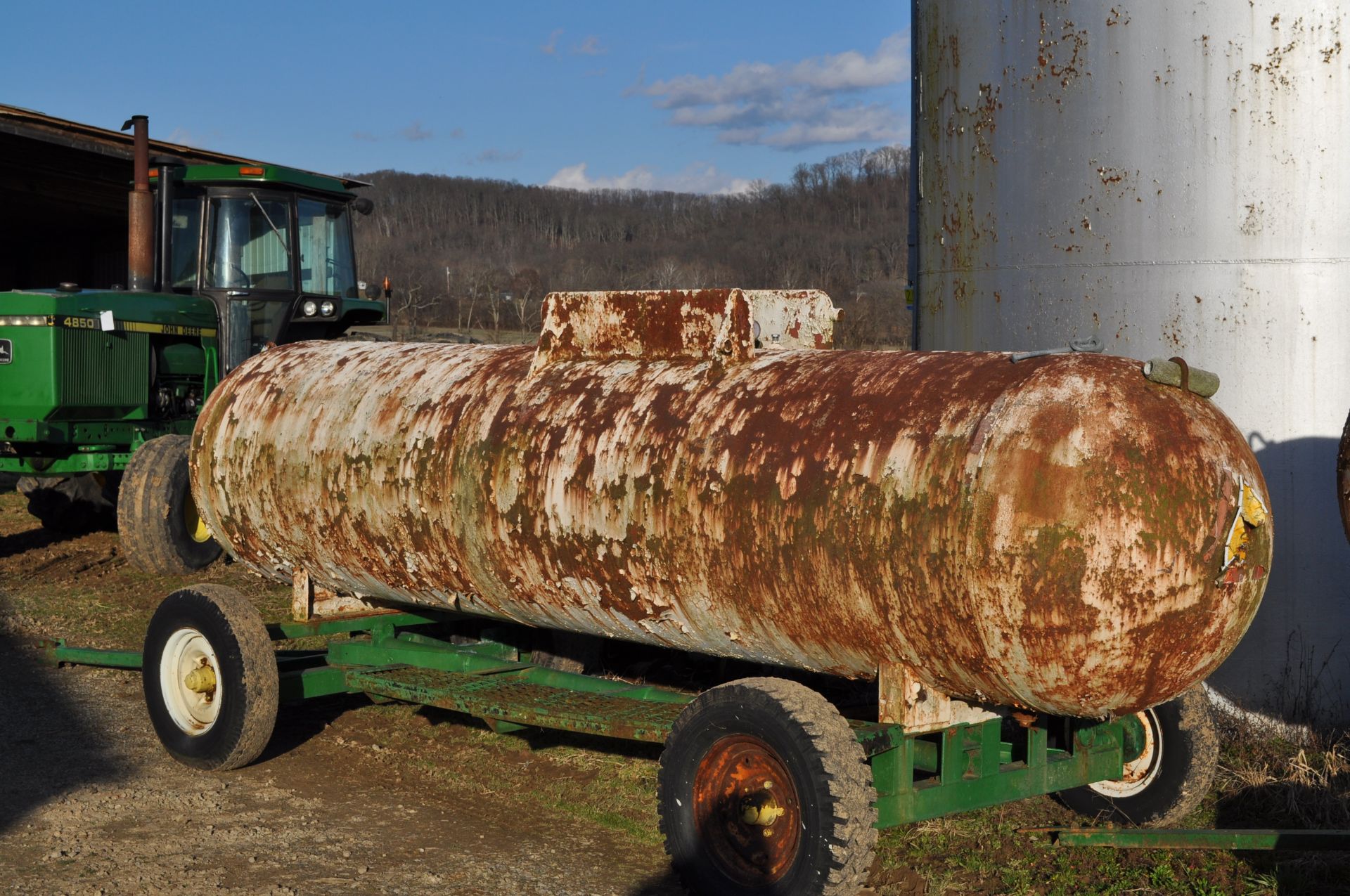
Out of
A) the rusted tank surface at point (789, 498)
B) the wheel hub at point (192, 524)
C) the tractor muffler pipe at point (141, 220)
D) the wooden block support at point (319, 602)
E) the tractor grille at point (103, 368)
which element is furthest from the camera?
the tractor muffler pipe at point (141, 220)

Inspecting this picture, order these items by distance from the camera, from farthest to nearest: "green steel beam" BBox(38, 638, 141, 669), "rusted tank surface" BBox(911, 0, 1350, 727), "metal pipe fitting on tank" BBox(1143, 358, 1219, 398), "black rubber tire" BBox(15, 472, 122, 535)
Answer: "black rubber tire" BBox(15, 472, 122, 535)
"green steel beam" BBox(38, 638, 141, 669)
"rusted tank surface" BBox(911, 0, 1350, 727)
"metal pipe fitting on tank" BBox(1143, 358, 1219, 398)

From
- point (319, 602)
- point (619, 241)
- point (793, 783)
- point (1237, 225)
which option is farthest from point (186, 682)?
point (619, 241)

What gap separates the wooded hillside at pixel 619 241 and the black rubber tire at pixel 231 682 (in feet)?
97.3

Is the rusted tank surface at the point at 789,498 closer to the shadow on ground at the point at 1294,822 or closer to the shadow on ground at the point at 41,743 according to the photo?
the shadow on ground at the point at 1294,822

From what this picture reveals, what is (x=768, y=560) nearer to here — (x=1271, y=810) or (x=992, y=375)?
(x=992, y=375)

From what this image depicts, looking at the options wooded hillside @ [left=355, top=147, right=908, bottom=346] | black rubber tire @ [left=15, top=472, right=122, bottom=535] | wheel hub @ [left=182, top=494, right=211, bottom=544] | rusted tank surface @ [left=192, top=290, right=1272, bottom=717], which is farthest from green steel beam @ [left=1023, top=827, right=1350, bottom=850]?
wooded hillside @ [left=355, top=147, right=908, bottom=346]

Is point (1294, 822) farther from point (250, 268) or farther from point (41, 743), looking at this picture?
point (250, 268)

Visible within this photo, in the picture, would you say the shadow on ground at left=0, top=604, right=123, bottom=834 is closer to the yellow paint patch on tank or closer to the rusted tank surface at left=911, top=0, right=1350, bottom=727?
the yellow paint patch on tank

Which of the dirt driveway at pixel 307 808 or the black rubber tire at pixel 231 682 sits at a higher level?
the black rubber tire at pixel 231 682

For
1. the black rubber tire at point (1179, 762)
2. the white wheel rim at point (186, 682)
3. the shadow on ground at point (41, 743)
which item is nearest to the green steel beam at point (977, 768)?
the black rubber tire at point (1179, 762)

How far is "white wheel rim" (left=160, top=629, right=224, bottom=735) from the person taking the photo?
5719mm

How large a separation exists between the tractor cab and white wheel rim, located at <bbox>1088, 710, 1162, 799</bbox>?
757 cm

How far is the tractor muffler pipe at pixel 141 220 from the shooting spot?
1011cm

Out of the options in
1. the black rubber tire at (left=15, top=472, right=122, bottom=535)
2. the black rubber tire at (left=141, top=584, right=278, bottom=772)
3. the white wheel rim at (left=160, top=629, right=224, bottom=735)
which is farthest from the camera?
the black rubber tire at (left=15, top=472, right=122, bottom=535)
